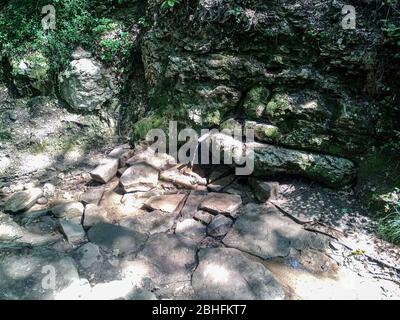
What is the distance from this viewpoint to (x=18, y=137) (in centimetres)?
525

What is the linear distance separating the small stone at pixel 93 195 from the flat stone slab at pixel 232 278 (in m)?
1.65

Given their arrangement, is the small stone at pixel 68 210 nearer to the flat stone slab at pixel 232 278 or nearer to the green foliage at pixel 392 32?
the flat stone slab at pixel 232 278

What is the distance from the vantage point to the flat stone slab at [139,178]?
4.47 meters

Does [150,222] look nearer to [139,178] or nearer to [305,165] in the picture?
[139,178]

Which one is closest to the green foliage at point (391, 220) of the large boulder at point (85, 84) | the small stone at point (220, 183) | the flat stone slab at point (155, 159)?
the small stone at point (220, 183)

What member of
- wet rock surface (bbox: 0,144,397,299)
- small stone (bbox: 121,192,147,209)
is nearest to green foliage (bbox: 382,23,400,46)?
wet rock surface (bbox: 0,144,397,299)

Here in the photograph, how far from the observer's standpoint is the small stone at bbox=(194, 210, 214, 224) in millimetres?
3959

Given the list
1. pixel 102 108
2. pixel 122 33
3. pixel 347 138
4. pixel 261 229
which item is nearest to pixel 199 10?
pixel 122 33

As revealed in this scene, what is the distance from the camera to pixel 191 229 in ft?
12.7

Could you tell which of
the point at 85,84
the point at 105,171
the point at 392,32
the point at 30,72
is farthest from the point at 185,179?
the point at 30,72

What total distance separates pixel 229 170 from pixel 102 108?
2430 mm

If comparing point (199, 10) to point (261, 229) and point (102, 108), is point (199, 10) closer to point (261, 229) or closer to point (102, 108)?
point (102, 108)

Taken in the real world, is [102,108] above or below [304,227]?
above
